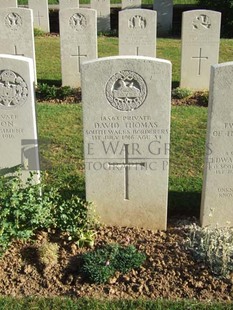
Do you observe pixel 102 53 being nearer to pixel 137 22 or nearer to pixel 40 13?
pixel 137 22

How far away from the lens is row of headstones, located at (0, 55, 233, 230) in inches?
184

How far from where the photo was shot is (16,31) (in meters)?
10.3

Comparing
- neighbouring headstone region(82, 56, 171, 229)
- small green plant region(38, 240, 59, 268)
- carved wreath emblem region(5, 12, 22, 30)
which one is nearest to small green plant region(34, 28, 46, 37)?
carved wreath emblem region(5, 12, 22, 30)

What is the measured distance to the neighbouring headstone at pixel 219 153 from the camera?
4.57m

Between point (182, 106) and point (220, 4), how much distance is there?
11.2 meters

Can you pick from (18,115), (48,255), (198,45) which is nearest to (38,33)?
(198,45)

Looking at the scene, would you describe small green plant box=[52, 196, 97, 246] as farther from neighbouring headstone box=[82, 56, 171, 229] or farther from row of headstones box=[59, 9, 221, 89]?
row of headstones box=[59, 9, 221, 89]

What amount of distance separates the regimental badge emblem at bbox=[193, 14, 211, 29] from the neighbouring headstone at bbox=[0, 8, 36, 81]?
3702mm

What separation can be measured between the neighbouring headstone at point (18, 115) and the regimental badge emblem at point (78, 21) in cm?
540

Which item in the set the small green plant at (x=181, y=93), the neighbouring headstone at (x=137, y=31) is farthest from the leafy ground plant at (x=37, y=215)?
the neighbouring headstone at (x=137, y=31)

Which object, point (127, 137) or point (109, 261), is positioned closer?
point (109, 261)

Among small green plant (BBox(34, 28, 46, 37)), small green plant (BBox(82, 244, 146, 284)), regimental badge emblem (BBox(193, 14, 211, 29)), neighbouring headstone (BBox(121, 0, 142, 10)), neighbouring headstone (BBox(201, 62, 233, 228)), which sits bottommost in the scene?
small green plant (BBox(82, 244, 146, 284))

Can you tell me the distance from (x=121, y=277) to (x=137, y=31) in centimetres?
737

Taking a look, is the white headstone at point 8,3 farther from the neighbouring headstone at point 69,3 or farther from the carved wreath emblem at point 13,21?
the carved wreath emblem at point 13,21
